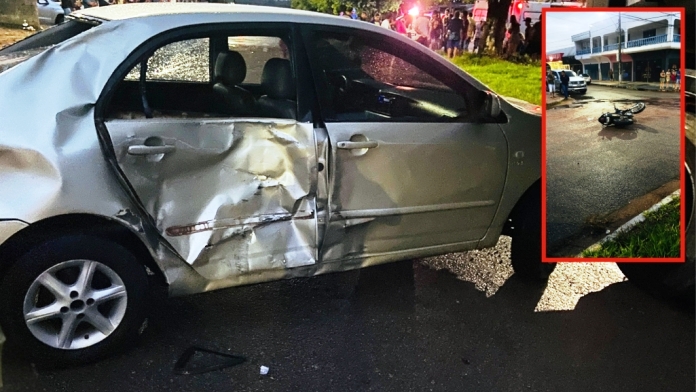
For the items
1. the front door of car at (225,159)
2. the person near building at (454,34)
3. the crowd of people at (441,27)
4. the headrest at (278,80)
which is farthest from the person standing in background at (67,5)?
the headrest at (278,80)

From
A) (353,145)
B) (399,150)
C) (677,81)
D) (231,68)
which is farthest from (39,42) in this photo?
(677,81)

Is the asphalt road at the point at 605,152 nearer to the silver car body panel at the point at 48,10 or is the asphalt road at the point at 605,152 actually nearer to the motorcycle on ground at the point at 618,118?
the motorcycle on ground at the point at 618,118

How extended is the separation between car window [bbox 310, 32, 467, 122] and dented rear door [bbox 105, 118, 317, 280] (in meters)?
0.30

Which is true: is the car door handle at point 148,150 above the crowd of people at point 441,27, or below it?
below

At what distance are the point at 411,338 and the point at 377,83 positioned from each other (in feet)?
4.50

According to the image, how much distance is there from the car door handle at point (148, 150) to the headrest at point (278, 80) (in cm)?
63

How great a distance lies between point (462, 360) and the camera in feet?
9.89

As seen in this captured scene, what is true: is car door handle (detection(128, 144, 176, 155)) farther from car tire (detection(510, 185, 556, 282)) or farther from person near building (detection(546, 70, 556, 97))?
car tire (detection(510, 185, 556, 282))

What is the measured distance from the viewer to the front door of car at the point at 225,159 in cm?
270

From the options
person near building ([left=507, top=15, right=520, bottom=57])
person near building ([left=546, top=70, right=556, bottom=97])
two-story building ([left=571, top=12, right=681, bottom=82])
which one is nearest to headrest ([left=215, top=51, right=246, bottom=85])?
person near building ([left=546, top=70, right=556, bottom=97])

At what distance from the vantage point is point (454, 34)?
7914mm

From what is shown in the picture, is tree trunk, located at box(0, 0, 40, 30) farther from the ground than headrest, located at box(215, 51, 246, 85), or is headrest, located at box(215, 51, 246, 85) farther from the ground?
tree trunk, located at box(0, 0, 40, 30)

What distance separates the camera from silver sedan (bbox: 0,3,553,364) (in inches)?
102

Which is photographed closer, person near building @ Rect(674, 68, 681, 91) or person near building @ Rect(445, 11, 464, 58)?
person near building @ Rect(674, 68, 681, 91)
